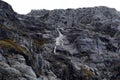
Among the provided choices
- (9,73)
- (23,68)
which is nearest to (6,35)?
(23,68)

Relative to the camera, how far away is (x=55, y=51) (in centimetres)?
13362

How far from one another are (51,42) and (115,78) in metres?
37.7

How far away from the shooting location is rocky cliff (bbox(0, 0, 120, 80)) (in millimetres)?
79213

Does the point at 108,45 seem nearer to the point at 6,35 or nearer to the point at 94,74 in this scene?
the point at 94,74

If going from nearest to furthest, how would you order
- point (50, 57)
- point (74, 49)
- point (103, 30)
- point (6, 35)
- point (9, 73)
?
1. point (9, 73)
2. point (6, 35)
3. point (50, 57)
4. point (74, 49)
5. point (103, 30)

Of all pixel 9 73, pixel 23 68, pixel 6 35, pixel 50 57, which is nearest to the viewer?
pixel 9 73

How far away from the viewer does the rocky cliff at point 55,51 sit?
79.2 metres

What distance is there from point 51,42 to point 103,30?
152ft

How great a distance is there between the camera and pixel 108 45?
15112cm

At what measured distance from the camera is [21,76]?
219 ft

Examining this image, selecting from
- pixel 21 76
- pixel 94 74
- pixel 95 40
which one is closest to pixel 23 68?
pixel 21 76

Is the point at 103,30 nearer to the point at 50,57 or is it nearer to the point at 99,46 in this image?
the point at 99,46

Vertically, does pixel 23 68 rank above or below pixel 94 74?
above

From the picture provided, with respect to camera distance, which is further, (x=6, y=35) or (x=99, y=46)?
(x=99, y=46)
